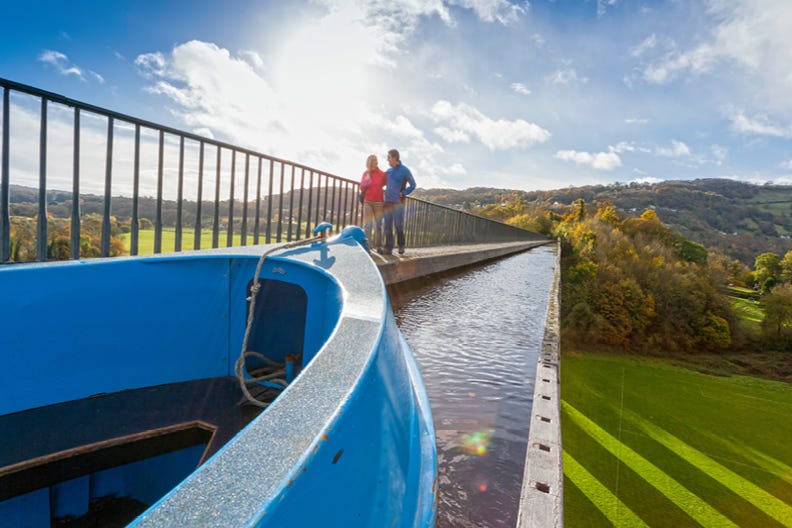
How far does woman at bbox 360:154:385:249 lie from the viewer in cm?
617

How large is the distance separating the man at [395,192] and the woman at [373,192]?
0.11 m

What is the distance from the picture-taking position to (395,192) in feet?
20.4

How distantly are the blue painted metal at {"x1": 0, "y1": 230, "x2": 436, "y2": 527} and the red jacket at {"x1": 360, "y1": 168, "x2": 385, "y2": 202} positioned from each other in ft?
12.7

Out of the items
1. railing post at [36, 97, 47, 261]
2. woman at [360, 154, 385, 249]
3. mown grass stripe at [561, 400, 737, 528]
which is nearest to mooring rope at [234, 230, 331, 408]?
railing post at [36, 97, 47, 261]

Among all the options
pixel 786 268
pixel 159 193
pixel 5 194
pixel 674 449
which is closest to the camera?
pixel 5 194

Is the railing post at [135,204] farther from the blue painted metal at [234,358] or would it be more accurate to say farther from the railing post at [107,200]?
the blue painted metal at [234,358]

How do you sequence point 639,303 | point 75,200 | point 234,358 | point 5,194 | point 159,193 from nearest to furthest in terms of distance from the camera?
point 234,358, point 5,194, point 75,200, point 159,193, point 639,303

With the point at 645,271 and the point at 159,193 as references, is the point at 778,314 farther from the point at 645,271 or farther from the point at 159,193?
the point at 159,193

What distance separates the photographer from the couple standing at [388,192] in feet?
20.2

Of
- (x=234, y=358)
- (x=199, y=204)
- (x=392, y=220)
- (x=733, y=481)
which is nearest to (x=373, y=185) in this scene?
(x=392, y=220)

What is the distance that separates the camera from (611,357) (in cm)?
4712

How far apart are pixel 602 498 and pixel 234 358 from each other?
27760 millimetres

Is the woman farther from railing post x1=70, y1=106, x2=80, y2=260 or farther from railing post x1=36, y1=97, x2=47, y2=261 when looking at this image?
railing post x1=36, y1=97, x2=47, y2=261

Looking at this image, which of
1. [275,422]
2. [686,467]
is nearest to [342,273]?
[275,422]
